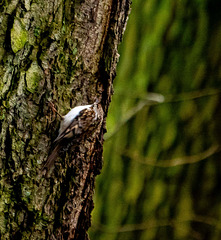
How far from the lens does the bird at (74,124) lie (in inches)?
56.2

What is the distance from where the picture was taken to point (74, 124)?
150 centimetres

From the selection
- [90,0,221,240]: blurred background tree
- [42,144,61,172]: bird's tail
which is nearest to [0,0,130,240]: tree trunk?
[42,144,61,172]: bird's tail

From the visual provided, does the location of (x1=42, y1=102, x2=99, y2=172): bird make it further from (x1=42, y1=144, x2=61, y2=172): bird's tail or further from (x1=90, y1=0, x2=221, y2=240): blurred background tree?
(x1=90, y1=0, x2=221, y2=240): blurred background tree

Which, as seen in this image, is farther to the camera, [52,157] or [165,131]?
[165,131]

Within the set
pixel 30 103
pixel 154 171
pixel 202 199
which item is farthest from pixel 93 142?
pixel 202 199

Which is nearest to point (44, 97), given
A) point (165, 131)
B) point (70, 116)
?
point (70, 116)

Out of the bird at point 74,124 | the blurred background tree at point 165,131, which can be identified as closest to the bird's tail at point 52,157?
the bird at point 74,124

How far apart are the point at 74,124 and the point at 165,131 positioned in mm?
1430

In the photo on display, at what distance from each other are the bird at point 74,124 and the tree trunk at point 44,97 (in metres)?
0.02

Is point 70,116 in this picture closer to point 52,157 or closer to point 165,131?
point 52,157

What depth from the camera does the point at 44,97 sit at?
4.72ft

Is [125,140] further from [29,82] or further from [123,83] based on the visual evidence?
[29,82]

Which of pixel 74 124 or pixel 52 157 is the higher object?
pixel 74 124

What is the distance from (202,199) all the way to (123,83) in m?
0.94
